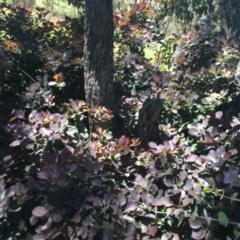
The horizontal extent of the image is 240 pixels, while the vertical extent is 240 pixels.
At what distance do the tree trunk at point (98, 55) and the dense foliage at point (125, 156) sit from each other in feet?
0.48

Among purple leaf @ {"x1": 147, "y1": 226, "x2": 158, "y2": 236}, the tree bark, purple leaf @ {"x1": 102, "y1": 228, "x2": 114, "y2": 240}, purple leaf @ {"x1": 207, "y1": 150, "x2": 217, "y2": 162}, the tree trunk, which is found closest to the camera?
purple leaf @ {"x1": 102, "y1": 228, "x2": 114, "y2": 240}

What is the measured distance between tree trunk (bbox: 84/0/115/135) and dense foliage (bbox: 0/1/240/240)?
0.15 m

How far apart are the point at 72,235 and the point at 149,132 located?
0.98 meters

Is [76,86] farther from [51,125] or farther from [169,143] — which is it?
[169,143]

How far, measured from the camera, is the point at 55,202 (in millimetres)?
1654

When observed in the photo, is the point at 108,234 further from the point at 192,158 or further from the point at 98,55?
the point at 98,55

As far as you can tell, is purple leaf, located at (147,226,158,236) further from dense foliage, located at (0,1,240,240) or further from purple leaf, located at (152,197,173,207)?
purple leaf, located at (152,197,173,207)

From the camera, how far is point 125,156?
2.12 meters

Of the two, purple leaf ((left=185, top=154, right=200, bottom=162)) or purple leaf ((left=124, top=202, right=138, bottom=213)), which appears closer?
purple leaf ((left=124, top=202, right=138, bottom=213))

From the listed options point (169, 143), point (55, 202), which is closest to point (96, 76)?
point (169, 143)

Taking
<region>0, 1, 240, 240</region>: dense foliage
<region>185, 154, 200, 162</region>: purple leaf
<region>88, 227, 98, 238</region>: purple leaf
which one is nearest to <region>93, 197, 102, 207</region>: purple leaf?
<region>0, 1, 240, 240</region>: dense foliage

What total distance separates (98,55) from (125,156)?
0.79 m

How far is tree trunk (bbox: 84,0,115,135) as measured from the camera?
2.52m

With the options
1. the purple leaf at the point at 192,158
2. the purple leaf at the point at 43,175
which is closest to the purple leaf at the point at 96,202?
the purple leaf at the point at 43,175
